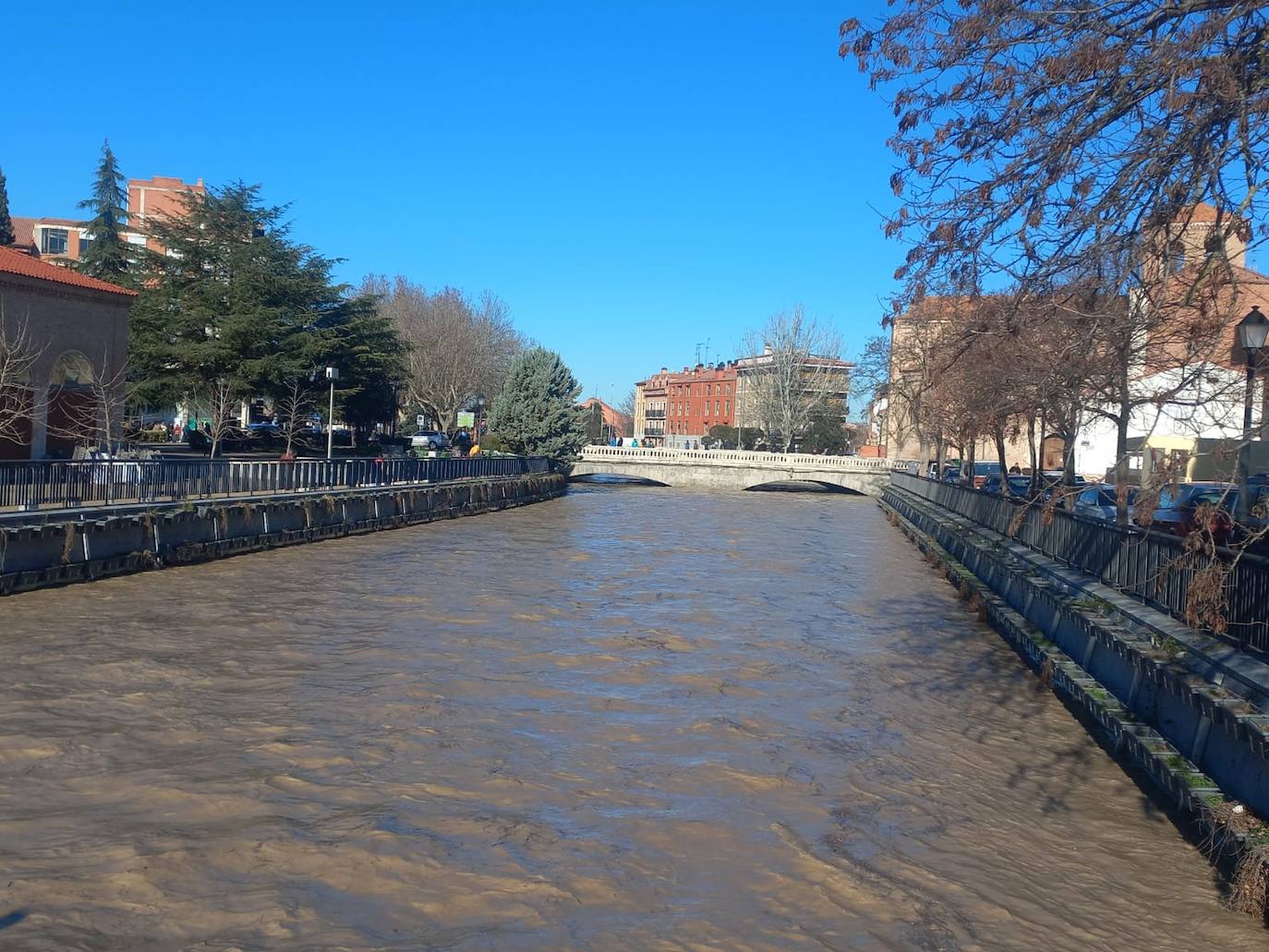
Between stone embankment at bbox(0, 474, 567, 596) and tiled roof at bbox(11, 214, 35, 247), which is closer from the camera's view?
stone embankment at bbox(0, 474, 567, 596)

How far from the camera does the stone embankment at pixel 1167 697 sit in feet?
25.8

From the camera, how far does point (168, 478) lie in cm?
2306

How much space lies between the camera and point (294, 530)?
27.6m

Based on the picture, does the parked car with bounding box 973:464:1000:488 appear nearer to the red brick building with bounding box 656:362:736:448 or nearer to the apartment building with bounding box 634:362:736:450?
the apartment building with bounding box 634:362:736:450

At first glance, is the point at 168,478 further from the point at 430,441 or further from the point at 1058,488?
the point at 430,441

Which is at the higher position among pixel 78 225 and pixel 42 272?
pixel 78 225

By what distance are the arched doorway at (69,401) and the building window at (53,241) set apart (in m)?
64.9

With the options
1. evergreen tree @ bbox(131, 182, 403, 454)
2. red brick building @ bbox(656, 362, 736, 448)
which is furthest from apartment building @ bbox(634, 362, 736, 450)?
evergreen tree @ bbox(131, 182, 403, 454)

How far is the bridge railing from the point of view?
6931 centimetres

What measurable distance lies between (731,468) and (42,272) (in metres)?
44.8

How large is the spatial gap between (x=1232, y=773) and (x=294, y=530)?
2295 centimetres

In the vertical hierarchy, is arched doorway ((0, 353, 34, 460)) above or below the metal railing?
above

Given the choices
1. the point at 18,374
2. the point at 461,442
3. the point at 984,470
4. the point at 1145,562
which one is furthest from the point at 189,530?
→ the point at 461,442

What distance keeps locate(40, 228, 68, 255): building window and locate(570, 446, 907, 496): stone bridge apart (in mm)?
49117
